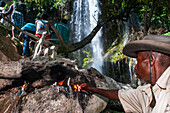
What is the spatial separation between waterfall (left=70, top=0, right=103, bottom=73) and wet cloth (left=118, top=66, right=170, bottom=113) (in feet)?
36.2

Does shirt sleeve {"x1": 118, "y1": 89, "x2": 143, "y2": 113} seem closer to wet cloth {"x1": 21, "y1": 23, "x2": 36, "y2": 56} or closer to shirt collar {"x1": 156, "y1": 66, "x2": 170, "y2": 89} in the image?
shirt collar {"x1": 156, "y1": 66, "x2": 170, "y2": 89}

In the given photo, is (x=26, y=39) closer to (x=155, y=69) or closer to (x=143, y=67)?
(x=143, y=67)

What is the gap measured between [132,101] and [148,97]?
0.33m

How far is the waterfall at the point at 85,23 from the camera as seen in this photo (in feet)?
43.3

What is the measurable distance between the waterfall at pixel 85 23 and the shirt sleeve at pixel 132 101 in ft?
36.0

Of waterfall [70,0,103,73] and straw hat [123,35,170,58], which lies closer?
straw hat [123,35,170,58]

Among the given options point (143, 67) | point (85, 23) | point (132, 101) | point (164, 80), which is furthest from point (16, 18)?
point (85, 23)

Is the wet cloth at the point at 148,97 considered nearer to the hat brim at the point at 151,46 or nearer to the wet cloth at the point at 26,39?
the hat brim at the point at 151,46

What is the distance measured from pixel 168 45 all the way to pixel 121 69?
8660 mm

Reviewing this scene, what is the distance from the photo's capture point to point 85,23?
550 inches

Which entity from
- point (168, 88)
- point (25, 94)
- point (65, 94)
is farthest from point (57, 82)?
point (168, 88)

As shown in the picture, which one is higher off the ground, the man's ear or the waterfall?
the waterfall

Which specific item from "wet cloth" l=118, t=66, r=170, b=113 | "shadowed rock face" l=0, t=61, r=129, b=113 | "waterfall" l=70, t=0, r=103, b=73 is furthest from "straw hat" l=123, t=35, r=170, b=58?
"waterfall" l=70, t=0, r=103, b=73

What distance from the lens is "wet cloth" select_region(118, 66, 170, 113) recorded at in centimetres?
121
